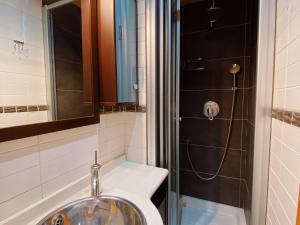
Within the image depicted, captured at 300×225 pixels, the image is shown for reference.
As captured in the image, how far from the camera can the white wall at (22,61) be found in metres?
0.66

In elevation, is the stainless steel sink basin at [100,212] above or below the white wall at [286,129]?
below

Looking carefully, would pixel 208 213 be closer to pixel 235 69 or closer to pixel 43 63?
pixel 235 69

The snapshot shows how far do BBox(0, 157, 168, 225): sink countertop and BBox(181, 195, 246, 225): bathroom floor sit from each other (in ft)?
3.47

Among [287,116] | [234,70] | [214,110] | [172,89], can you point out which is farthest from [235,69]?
[287,116]

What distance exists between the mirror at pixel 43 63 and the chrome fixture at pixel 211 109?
1.44 m

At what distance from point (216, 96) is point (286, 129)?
1.31 meters

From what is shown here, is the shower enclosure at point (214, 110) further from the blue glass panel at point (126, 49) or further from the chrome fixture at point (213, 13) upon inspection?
the blue glass panel at point (126, 49)

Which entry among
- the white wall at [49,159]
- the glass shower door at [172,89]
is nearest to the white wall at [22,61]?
the white wall at [49,159]

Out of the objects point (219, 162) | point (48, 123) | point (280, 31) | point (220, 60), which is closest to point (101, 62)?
point (48, 123)

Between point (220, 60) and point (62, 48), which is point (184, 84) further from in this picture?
point (62, 48)

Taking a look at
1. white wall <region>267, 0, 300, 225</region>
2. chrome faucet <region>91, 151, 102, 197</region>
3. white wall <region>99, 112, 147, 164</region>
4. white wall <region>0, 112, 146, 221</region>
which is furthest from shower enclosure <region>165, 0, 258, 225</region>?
chrome faucet <region>91, 151, 102, 197</region>

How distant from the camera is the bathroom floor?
1.83 m

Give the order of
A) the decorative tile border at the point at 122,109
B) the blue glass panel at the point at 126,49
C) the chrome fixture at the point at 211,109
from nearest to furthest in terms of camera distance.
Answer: the blue glass panel at the point at 126,49 < the decorative tile border at the point at 122,109 < the chrome fixture at the point at 211,109

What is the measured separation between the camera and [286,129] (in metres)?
0.72
